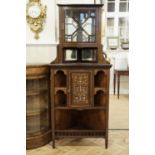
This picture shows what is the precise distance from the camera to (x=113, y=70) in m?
6.65

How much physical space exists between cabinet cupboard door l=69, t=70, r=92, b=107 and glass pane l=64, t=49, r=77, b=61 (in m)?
0.34

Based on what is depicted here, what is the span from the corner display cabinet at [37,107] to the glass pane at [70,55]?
1.02 ft

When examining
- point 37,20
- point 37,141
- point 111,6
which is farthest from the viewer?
point 111,6

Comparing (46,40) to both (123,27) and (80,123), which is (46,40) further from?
(123,27)

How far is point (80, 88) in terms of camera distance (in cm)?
325

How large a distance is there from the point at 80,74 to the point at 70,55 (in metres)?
0.42

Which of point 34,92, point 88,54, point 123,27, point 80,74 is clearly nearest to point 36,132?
point 34,92

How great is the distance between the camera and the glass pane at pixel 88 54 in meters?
3.53

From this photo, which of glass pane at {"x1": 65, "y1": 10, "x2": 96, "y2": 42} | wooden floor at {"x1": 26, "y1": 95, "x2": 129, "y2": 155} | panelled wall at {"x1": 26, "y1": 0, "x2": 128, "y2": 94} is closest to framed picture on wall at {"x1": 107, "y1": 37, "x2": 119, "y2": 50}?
wooden floor at {"x1": 26, "y1": 95, "x2": 129, "y2": 155}
